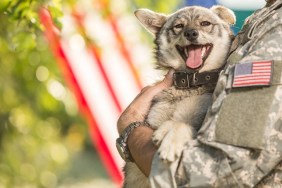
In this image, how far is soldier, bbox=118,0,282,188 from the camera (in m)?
3.15

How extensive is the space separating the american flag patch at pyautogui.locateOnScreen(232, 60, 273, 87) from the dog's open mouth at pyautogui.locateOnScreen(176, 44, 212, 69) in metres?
1.09

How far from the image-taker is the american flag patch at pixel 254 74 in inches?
125

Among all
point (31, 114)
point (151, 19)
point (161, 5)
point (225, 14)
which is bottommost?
point (31, 114)

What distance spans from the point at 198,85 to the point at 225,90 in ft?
3.17

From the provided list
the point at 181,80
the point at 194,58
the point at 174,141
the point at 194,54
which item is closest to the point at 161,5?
the point at 194,54

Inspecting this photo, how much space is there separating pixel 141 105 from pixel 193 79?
0.29 m

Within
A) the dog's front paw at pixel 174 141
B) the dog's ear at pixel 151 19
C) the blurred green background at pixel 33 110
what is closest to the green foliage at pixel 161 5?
the blurred green background at pixel 33 110

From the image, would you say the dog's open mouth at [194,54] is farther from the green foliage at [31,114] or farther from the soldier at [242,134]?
the green foliage at [31,114]

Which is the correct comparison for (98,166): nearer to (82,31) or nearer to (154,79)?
(82,31)

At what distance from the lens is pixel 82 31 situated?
7137mm

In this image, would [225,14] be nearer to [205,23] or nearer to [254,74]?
[205,23]

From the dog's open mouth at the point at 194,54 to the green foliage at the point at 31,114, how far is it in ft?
6.92

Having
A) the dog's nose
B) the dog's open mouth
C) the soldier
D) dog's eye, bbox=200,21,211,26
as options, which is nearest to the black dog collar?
the dog's open mouth

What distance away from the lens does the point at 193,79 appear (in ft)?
13.9
